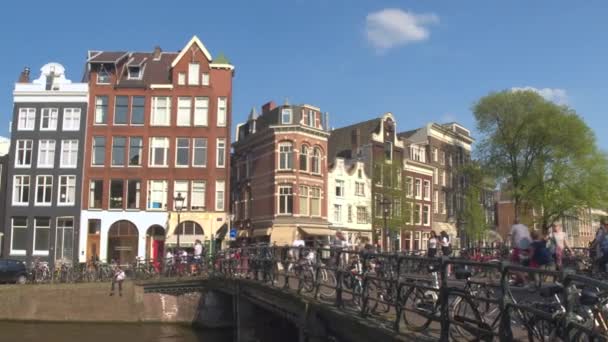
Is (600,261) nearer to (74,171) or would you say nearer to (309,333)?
(309,333)

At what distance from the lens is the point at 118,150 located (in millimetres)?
41906

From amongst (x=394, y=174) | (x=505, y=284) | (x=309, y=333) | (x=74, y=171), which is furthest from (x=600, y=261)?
(x=74, y=171)

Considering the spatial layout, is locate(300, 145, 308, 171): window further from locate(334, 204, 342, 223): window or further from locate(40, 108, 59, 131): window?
locate(40, 108, 59, 131): window

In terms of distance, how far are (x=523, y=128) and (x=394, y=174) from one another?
1273 centimetres

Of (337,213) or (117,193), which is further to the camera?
(337,213)

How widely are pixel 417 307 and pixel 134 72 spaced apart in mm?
38419

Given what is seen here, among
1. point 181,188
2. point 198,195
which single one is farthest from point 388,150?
point 181,188

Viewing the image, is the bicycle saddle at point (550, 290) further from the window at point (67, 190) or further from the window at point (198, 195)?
the window at point (67, 190)

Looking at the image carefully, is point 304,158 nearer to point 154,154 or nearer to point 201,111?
point 201,111

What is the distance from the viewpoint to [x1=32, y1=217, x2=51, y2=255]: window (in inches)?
1563

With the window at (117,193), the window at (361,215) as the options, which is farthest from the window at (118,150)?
the window at (361,215)

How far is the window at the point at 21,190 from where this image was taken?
40.6m

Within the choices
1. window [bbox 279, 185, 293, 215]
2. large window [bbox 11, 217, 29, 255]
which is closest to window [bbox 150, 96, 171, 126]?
window [bbox 279, 185, 293, 215]

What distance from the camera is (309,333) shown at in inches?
518
